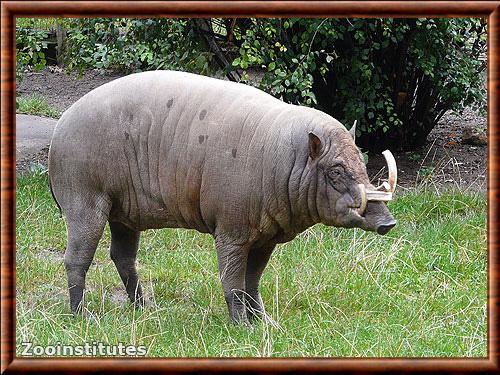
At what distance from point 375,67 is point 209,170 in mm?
3915

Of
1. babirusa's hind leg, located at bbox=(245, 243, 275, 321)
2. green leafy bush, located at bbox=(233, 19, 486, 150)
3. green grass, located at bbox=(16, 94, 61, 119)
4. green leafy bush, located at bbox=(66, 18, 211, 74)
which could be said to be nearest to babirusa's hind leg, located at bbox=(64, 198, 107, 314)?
babirusa's hind leg, located at bbox=(245, 243, 275, 321)

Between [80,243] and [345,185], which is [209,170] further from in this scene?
[80,243]

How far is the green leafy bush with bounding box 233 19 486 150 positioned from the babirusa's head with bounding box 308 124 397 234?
7.96ft

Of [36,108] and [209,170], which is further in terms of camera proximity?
[36,108]

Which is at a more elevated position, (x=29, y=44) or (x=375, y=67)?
(x=375, y=67)

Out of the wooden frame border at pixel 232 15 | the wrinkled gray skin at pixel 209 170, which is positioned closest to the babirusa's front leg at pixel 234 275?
the wrinkled gray skin at pixel 209 170

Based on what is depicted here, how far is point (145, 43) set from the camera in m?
8.14

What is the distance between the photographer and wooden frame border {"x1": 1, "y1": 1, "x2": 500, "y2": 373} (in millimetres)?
3285

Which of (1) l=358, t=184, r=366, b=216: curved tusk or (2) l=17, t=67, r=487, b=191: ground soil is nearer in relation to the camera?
(1) l=358, t=184, r=366, b=216: curved tusk

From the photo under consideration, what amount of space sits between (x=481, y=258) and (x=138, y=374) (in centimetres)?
406

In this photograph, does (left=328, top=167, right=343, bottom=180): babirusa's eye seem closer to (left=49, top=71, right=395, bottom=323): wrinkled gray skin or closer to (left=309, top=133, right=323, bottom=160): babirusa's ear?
(left=49, top=71, right=395, bottom=323): wrinkled gray skin

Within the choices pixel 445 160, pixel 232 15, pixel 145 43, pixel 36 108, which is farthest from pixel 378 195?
pixel 36 108

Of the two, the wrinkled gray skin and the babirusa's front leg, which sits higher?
the wrinkled gray skin

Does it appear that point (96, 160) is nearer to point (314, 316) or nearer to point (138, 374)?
point (314, 316)
